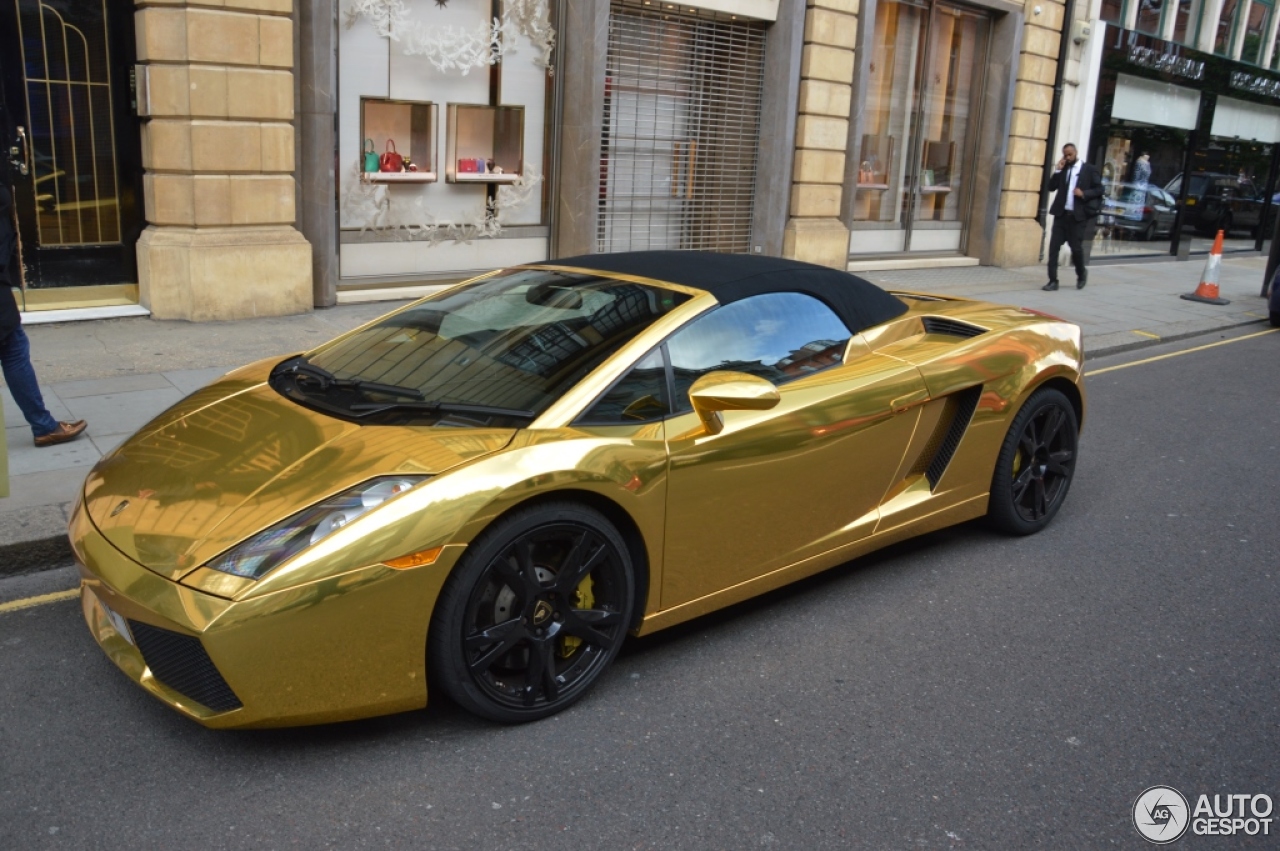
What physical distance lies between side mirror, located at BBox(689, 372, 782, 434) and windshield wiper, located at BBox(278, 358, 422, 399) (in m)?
0.93

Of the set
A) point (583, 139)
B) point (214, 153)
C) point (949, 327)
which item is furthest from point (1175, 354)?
point (214, 153)

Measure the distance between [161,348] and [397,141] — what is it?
3.55 meters

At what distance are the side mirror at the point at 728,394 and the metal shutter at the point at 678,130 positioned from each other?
29.3 feet

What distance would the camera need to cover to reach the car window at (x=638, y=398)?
3.64 meters

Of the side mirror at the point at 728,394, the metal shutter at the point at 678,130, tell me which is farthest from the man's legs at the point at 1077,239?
the side mirror at the point at 728,394

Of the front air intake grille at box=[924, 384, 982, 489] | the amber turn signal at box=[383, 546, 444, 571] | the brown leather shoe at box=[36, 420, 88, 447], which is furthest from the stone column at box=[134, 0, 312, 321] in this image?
the amber turn signal at box=[383, 546, 444, 571]

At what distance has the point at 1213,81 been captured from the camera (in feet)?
70.3

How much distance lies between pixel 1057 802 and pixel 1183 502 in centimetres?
353

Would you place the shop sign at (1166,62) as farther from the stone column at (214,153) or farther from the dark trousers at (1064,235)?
the stone column at (214,153)

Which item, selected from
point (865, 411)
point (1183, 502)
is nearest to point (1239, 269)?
point (1183, 502)

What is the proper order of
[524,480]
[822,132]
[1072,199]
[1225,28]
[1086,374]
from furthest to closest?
[1225,28] < [1072,199] < [822,132] < [1086,374] < [524,480]

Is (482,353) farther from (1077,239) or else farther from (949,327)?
(1077,239)

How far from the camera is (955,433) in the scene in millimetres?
4801

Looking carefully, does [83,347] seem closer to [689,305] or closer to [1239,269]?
[689,305]
